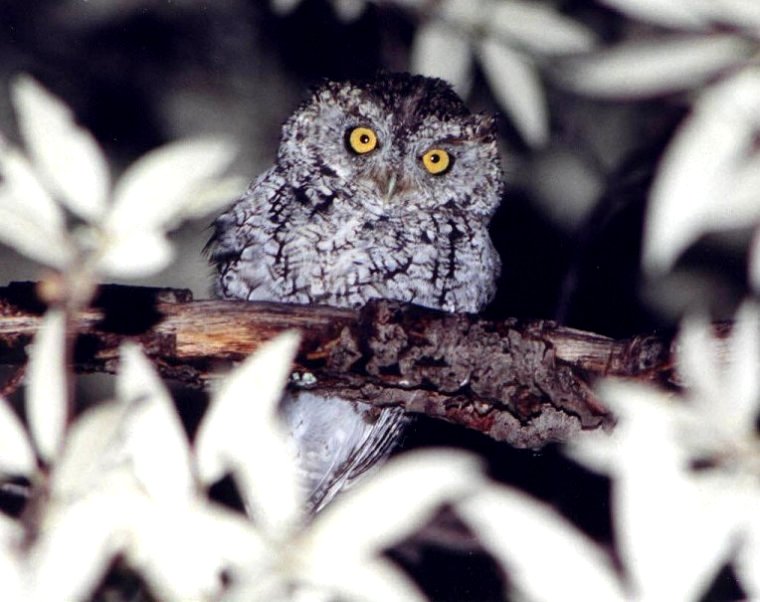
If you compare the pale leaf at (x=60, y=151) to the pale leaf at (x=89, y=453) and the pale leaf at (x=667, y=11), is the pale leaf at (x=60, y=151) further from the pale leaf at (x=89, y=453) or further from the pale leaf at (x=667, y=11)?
the pale leaf at (x=667, y=11)

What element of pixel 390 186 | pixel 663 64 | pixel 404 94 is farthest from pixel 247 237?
pixel 663 64

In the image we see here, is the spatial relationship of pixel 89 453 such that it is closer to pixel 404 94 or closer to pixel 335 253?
pixel 335 253

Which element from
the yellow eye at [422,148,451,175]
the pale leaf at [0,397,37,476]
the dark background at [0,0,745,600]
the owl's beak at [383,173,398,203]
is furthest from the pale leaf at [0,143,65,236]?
the dark background at [0,0,745,600]

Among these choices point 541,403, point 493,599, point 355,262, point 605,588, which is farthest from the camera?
point 493,599

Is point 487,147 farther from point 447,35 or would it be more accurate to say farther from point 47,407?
point 47,407

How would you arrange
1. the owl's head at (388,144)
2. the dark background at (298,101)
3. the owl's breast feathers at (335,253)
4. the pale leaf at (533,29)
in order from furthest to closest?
1. the dark background at (298,101)
2. the owl's head at (388,144)
3. the owl's breast feathers at (335,253)
4. the pale leaf at (533,29)

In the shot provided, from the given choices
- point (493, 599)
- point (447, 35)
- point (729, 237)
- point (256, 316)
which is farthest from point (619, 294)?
point (447, 35)

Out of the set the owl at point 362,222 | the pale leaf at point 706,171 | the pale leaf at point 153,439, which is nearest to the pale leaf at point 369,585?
the pale leaf at point 153,439
